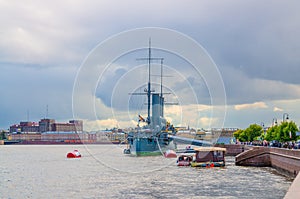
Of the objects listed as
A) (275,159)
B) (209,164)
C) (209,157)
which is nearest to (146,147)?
(209,157)

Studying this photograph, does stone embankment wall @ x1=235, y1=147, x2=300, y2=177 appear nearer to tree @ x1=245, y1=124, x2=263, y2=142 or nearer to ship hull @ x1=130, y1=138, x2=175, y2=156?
ship hull @ x1=130, y1=138, x2=175, y2=156

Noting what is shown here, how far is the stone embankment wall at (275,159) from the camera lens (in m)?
52.0

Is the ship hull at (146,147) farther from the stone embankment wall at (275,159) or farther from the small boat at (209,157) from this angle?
the stone embankment wall at (275,159)

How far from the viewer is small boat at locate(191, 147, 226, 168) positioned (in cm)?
7447

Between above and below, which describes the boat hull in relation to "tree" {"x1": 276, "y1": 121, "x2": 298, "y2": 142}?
below

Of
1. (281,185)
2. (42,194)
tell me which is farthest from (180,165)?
(42,194)

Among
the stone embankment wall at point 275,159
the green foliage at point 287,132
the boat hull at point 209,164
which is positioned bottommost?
the boat hull at point 209,164

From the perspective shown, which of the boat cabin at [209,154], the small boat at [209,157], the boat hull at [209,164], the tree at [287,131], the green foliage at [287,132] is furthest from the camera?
the tree at [287,131]

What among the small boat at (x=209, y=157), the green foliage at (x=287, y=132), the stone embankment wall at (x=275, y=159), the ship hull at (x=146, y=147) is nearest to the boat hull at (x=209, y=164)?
the small boat at (x=209, y=157)

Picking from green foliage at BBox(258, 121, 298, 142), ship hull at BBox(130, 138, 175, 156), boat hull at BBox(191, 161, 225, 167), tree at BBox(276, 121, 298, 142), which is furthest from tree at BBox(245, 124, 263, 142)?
boat hull at BBox(191, 161, 225, 167)

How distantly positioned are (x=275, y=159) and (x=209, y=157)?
444 inches

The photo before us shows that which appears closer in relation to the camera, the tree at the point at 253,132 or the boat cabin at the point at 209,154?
the boat cabin at the point at 209,154

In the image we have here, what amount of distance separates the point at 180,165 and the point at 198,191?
35.2 m

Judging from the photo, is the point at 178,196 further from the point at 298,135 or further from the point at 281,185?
the point at 298,135
